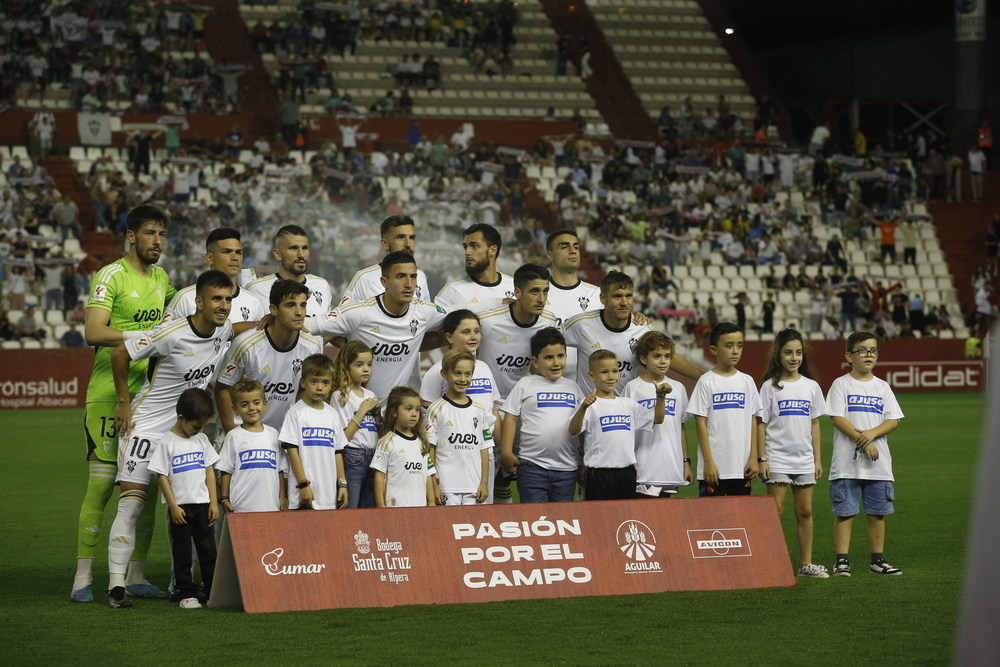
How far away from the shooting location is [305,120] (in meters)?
33.2

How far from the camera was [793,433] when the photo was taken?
26.9 feet

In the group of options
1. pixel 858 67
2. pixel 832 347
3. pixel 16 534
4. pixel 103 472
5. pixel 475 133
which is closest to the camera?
pixel 103 472

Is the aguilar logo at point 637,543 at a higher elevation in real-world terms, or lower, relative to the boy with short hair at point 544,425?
lower

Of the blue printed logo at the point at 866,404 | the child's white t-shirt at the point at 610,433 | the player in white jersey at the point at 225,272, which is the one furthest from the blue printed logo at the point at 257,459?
the blue printed logo at the point at 866,404

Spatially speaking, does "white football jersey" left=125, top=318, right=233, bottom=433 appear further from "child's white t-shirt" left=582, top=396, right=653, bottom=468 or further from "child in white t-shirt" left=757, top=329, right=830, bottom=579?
"child in white t-shirt" left=757, top=329, right=830, bottom=579

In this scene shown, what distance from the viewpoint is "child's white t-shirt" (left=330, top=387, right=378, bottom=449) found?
7809 millimetres

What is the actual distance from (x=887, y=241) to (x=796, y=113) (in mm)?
11135

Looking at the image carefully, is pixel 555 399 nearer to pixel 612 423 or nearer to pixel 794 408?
pixel 612 423

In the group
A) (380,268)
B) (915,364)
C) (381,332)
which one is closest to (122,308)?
(381,332)

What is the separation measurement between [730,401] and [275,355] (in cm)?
306

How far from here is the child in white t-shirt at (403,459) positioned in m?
7.60

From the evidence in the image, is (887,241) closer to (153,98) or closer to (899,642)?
(153,98)

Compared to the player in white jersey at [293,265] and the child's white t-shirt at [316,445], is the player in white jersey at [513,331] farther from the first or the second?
the child's white t-shirt at [316,445]

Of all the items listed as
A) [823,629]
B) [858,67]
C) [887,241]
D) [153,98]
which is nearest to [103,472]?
[823,629]
